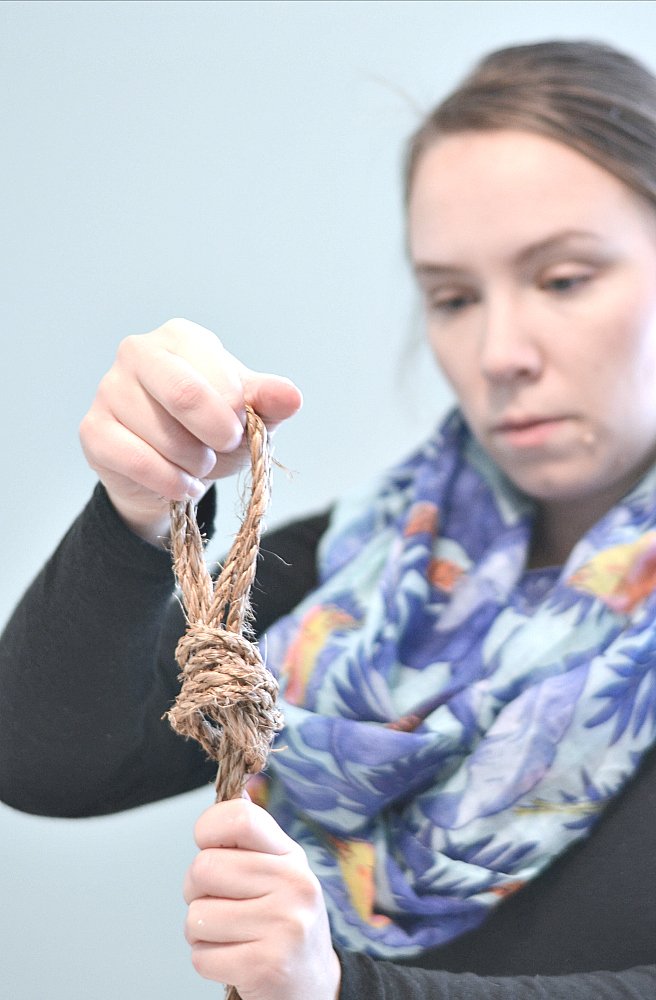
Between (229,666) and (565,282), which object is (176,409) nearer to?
(229,666)

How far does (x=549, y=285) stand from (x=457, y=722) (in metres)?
0.29

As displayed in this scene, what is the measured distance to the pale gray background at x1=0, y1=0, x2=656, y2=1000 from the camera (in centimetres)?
85

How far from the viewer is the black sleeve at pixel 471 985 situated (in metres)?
0.39

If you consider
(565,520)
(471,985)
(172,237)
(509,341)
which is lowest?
(471,985)

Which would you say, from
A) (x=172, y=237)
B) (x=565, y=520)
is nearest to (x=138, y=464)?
(x=565, y=520)

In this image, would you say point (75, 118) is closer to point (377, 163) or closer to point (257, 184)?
point (257, 184)

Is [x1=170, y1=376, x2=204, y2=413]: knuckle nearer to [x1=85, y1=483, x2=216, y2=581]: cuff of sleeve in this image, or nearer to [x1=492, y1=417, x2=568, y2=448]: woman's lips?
[x1=85, y1=483, x2=216, y2=581]: cuff of sleeve

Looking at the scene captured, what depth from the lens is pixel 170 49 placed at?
912mm

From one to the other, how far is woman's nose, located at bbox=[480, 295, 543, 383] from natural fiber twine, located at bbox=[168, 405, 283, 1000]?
0.78ft

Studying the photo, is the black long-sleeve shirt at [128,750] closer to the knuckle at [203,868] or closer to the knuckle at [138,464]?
the knuckle at [138,464]

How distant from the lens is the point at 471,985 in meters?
0.42

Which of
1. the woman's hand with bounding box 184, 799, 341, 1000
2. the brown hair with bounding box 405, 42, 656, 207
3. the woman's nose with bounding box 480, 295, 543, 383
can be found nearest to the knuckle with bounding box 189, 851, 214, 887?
the woman's hand with bounding box 184, 799, 341, 1000

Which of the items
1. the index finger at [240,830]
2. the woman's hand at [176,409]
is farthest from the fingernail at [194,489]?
the index finger at [240,830]

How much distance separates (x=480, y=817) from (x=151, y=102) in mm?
784
